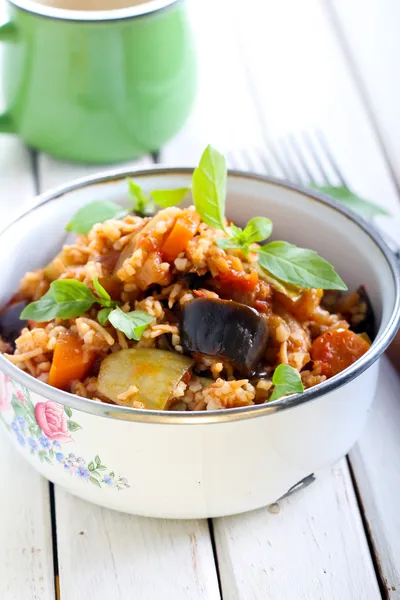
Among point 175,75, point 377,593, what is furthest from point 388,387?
point 175,75

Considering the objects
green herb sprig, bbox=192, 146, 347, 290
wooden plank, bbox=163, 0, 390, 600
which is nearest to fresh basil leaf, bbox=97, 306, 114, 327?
green herb sprig, bbox=192, 146, 347, 290

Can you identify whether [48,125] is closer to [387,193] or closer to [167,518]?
[387,193]

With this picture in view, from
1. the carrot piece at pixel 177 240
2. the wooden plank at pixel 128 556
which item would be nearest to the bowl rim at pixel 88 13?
the carrot piece at pixel 177 240

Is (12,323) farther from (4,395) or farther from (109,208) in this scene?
(109,208)

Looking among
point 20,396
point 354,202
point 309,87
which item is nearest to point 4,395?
point 20,396

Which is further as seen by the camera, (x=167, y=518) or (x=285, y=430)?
(x=167, y=518)

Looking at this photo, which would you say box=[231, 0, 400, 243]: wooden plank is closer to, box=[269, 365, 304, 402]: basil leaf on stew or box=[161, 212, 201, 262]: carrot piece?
box=[161, 212, 201, 262]: carrot piece
